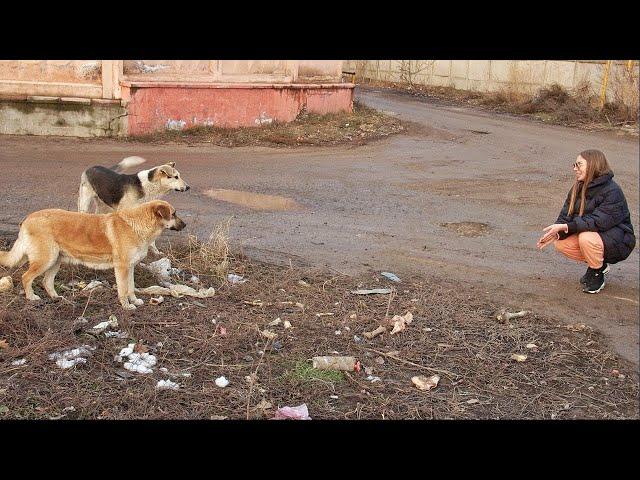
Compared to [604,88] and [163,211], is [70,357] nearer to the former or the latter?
[163,211]

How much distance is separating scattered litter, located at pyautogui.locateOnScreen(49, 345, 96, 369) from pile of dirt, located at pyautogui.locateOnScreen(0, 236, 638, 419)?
0.13 feet

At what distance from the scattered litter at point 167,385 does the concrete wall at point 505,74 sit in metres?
12.2

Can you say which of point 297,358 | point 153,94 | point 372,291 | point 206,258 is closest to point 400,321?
point 372,291

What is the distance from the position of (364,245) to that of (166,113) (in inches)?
306

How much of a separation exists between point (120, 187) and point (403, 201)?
4751 millimetres

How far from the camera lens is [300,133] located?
15453 millimetres

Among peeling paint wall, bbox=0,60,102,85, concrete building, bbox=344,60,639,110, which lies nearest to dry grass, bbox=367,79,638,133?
concrete building, bbox=344,60,639,110

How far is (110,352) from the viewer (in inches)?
204

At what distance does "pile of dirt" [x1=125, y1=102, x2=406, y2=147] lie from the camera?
14.5 metres

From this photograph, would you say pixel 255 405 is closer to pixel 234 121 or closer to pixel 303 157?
pixel 303 157

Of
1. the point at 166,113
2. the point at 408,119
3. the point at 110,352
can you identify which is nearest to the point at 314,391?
the point at 110,352

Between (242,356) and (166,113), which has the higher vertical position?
(166,113)

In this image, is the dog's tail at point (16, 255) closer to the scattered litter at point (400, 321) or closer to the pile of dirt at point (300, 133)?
the scattered litter at point (400, 321)

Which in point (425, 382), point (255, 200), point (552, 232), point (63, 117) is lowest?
point (425, 382)
